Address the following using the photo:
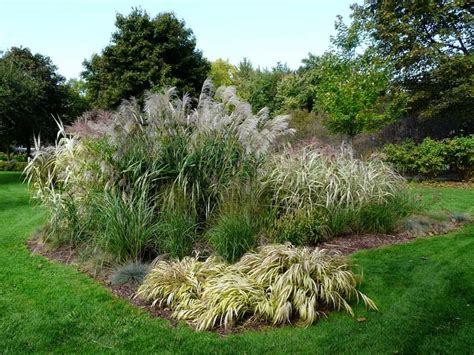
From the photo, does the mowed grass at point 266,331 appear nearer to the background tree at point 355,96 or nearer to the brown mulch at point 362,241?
the brown mulch at point 362,241

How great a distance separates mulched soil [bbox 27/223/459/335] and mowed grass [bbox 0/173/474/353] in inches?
4.0

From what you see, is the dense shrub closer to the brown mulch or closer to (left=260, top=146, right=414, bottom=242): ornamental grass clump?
(left=260, top=146, right=414, bottom=242): ornamental grass clump

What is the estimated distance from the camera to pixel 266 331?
308 centimetres

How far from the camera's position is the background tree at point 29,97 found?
16.0 meters

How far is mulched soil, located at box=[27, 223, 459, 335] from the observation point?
3.37 meters

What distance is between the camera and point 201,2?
24.0 feet

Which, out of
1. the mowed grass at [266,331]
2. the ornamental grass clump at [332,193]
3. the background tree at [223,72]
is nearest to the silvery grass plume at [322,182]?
the ornamental grass clump at [332,193]

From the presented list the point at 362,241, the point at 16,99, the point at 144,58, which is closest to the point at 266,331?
the point at 362,241

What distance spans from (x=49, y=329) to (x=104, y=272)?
4.04 feet

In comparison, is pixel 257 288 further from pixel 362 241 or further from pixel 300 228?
pixel 362 241

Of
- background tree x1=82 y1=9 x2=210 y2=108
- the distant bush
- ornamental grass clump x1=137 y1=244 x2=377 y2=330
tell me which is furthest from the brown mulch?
background tree x1=82 y1=9 x2=210 y2=108

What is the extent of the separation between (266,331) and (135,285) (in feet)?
4.95

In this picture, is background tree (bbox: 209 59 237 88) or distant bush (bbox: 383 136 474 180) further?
background tree (bbox: 209 59 237 88)

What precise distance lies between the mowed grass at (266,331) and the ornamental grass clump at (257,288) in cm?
15
